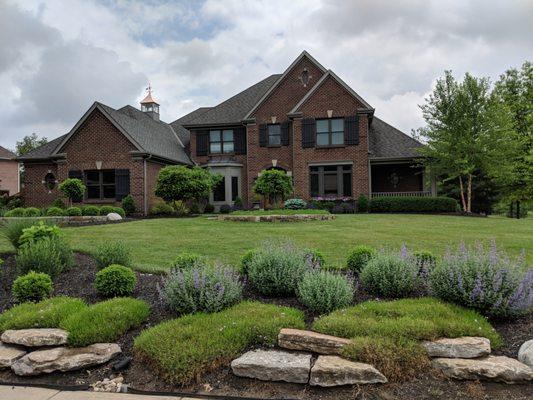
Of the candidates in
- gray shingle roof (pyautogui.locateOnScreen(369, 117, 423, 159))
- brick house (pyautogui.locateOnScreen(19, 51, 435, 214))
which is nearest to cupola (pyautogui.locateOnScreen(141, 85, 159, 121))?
brick house (pyautogui.locateOnScreen(19, 51, 435, 214))

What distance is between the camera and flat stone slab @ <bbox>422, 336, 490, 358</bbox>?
359 cm

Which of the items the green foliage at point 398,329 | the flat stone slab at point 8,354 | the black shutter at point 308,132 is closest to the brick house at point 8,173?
the black shutter at point 308,132

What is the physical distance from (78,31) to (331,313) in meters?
10.8

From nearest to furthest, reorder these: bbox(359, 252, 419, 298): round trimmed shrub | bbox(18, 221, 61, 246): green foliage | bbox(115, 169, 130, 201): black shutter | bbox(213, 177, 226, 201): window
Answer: bbox(359, 252, 419, 298): round trimmed shrub → bbox(18, 221, 61, 246): green foliage → bbox(115, 169, 130, 201): black shutter → bbox(213, 177, 226, 201): window

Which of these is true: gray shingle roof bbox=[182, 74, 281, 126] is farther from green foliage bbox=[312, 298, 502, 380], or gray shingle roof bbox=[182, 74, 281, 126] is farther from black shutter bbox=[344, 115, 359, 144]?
green foliage bbox=[312, 298, 502, 380]

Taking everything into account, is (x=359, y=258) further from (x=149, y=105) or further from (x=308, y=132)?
(x=149, y=105)

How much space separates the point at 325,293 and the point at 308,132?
59.9 ft

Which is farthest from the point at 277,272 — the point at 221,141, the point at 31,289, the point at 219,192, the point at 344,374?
the point at 221,141

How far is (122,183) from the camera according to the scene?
821 inches

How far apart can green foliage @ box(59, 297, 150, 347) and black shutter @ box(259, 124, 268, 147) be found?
62.0ft

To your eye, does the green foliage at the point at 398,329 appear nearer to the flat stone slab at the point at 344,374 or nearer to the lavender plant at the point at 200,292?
the flat stone slab at the point at 344,374

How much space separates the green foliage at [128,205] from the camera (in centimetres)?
2005

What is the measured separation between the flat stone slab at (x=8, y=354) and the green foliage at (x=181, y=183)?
14.2 m

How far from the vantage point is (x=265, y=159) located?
23.2 meters
